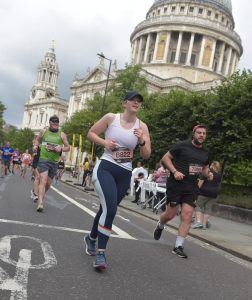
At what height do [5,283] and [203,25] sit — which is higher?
[203,25]

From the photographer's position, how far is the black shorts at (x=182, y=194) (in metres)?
6.23

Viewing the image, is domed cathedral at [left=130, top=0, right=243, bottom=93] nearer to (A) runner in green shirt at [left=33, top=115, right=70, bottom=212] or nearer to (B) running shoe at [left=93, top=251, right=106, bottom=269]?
(A) runner in green shirt at [left=33, top=115, right=70, bottom=212]

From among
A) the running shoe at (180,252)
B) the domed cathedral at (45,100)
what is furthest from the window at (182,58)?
the running shoe at (180,252)

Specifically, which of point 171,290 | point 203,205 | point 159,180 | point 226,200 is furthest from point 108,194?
point 226,200

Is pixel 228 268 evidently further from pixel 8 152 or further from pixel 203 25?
pixel 203 25

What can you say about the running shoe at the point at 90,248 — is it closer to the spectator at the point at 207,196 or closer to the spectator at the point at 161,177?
the spectator at the point at 207,196

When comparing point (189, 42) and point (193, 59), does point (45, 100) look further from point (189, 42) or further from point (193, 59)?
point (193, 59)

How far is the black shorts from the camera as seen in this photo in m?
6.23

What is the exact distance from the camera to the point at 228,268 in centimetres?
570

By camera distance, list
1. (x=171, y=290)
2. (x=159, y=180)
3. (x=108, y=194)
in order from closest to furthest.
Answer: (x=171, y=290)
(x=108, y=194)
(x=159, y=180)

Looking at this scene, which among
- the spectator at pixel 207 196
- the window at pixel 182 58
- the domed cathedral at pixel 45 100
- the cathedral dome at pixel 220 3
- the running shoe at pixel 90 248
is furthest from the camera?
the domed cathedral at pixel 45 100

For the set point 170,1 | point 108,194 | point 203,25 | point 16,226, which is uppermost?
point 170,1

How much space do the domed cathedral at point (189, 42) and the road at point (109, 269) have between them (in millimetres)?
68056

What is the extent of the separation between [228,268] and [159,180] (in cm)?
832
